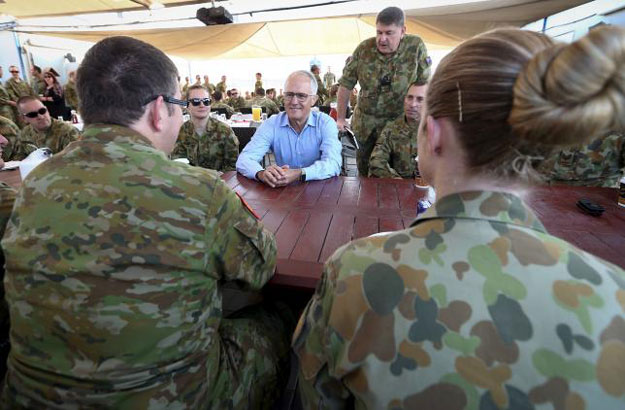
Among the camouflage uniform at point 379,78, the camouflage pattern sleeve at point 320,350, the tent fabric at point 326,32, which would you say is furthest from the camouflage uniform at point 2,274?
the tent fabric at point 326,32

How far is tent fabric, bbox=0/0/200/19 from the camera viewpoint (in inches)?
270

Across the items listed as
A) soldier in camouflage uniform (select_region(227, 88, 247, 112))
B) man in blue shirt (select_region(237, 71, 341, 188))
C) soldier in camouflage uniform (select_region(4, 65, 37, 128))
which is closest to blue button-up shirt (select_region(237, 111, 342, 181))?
man in blue shirt (select_region(237, 71, 341, 188))

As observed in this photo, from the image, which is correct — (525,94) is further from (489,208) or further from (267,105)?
(267,105)

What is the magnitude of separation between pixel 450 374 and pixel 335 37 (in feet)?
32.0

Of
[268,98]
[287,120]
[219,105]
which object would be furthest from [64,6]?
[287,120]

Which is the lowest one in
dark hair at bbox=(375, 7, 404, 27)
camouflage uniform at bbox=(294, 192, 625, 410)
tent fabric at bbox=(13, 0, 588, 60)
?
camouflage uniform at bbox=(294, 192, 625, 410)

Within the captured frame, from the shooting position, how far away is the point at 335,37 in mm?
9125

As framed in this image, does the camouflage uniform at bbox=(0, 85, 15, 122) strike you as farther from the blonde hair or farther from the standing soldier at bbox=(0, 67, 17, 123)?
the blonde hair

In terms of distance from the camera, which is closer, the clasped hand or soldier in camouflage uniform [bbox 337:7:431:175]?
the clasped hand

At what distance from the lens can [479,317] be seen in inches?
21.9

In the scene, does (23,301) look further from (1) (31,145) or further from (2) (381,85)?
(1) (31,145)

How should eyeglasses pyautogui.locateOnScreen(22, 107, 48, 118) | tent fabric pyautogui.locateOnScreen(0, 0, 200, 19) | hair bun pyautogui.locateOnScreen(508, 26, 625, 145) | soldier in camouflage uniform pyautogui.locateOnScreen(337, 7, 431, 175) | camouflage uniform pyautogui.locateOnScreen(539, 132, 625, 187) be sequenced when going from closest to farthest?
hair bun pyautogui.locateOnScreen(508, 26, 625, 145) → camouflage uniform pyautogui.locateOnScreen(539, 132, 625, 187) → soldier in camouflage uniform pyautogui.locateOnScreen(337, 7, 431, 175) → eyeglasses pyautogui.locateOnScreen(22, 107, 48, 118) → tent fabric pyautogui.locateOnScreen(0, 0, 200, 19)

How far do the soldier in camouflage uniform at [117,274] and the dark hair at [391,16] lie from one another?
9.36ft

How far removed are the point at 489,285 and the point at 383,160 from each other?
8.03 ft
